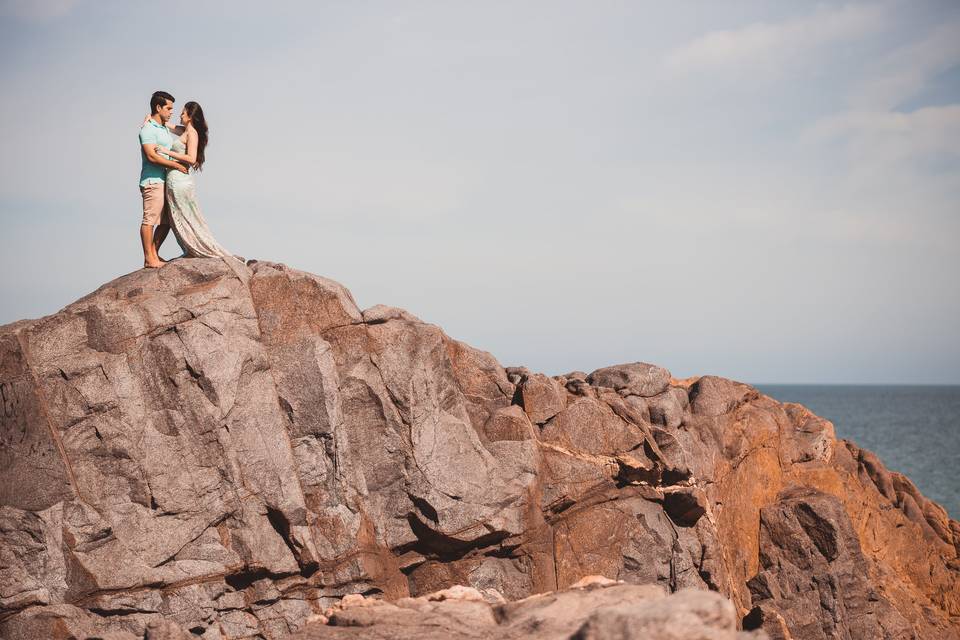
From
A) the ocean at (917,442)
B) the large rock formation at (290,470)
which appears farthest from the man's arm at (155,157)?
the ocean at (917,442)

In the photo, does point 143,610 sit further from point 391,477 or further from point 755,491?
point 755,491

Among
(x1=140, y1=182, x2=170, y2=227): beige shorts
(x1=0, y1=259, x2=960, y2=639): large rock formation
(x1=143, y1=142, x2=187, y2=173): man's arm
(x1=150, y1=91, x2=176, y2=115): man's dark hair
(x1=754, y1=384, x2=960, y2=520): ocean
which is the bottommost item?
(x1=754, y1=384, x2=960, y2=520): ocean

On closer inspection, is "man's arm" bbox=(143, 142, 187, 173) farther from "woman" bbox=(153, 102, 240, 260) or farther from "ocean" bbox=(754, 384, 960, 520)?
"ocean" bbox=(754, 384, 960, 520)

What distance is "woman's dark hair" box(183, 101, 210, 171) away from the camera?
23391 millimetres

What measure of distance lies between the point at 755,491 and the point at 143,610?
18.0m

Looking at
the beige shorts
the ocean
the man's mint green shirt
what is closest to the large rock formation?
the beige shorts

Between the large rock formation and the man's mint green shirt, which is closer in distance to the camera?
the large rock formation

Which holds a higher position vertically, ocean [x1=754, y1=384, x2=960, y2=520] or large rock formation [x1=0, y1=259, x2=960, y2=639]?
large rock formation [x1=0, y1=259, x2=960, y2=639]

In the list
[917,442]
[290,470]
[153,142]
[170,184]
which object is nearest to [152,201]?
[170,184]

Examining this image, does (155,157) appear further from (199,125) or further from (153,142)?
(199,125)

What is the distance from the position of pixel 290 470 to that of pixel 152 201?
7150 millimetres

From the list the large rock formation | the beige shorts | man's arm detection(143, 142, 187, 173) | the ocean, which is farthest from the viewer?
the ocean

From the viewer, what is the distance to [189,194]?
23219 mm

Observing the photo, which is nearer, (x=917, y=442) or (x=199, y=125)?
(x=199, y=125)
